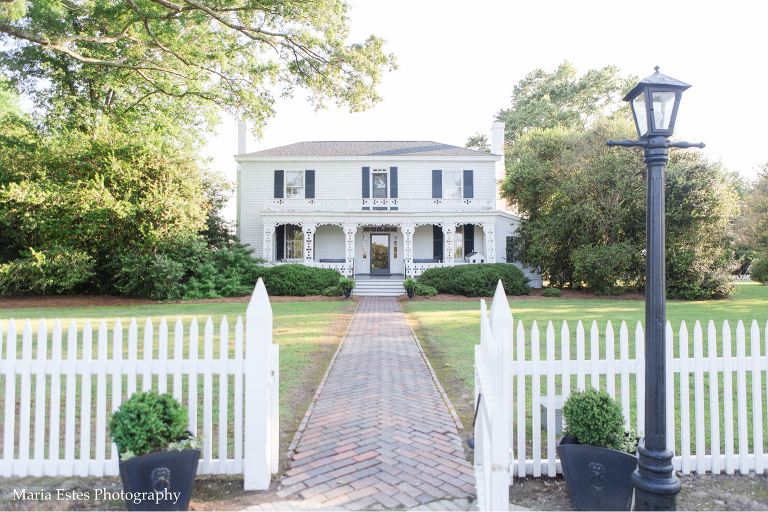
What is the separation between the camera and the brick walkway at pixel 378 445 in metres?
3.26

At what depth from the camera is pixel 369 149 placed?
25.7 metres

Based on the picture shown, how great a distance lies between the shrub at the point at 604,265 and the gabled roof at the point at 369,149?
782 centimetres

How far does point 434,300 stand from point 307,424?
46.0ft

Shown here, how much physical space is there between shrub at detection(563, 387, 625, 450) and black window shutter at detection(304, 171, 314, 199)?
22.3 meters

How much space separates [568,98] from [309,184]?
996 inches

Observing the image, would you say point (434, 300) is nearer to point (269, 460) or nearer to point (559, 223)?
point (559, 223)

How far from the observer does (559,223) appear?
20.6 m

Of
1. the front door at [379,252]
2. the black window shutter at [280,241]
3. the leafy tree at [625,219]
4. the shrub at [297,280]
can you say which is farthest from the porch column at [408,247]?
the black window shutter at [280,241]

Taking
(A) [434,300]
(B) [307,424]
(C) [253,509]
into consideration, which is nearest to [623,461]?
(C) [253,509]

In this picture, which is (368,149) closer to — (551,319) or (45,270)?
(45,270)

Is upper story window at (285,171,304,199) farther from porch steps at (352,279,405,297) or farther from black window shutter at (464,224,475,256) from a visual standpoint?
black window shutter at (464,224,475,256)

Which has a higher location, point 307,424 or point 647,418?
point 647,418

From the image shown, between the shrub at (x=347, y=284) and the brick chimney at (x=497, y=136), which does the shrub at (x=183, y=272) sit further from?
the brick chimney at (x=497, y=136)

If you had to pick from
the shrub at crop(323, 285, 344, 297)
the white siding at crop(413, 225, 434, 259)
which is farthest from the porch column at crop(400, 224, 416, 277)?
the shrub at crop(323, 285, 344, 297)
